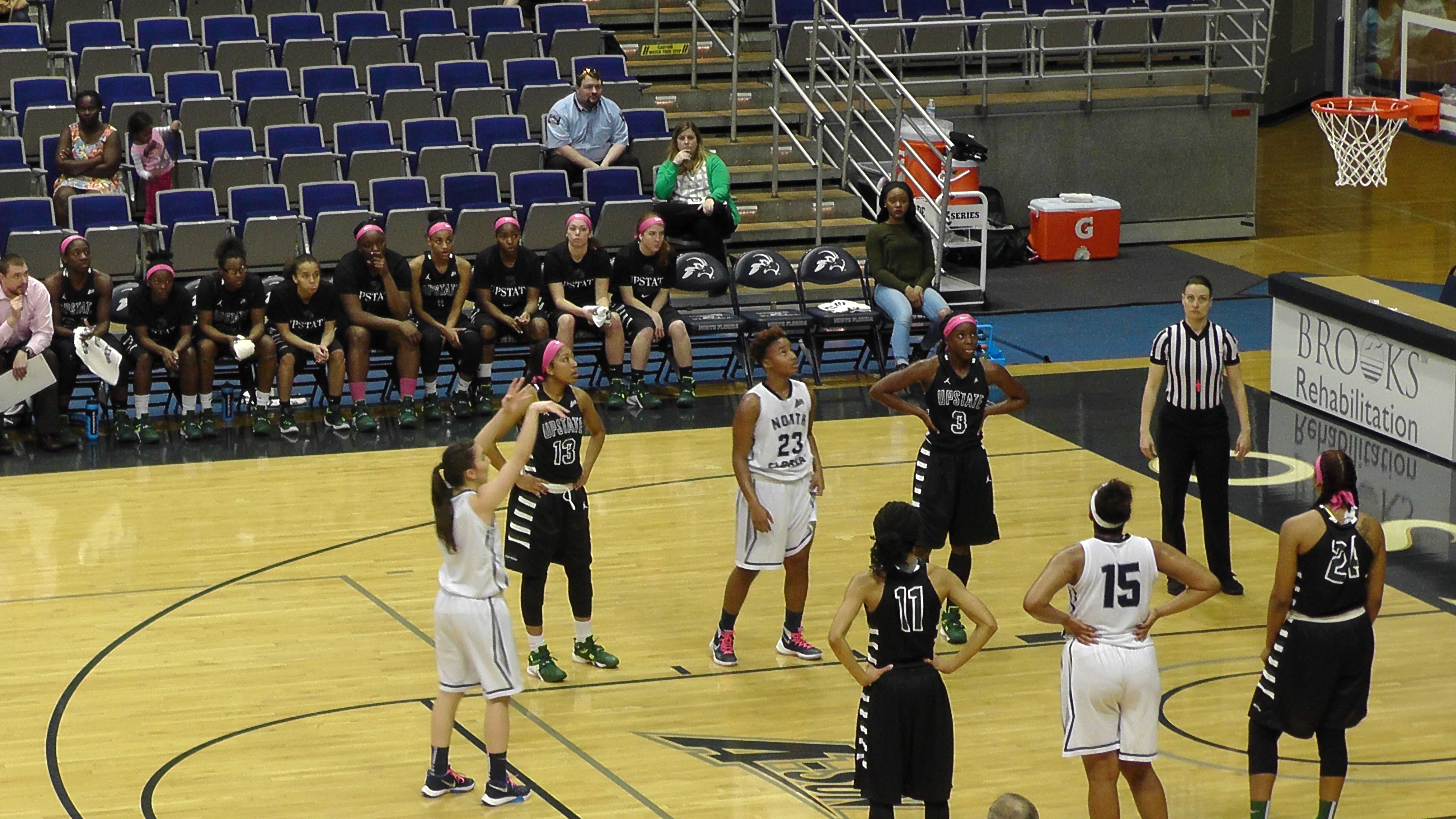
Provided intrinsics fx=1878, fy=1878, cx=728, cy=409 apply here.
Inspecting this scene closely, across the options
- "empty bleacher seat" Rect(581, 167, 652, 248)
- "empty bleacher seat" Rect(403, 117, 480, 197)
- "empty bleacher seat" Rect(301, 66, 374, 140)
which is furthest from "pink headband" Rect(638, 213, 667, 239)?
"empty bleacher seat" Rect(301, 66, 374, 140)

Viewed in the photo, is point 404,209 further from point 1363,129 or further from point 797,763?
point 1363,129

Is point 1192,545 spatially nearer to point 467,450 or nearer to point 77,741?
point 467,450

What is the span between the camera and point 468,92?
58.1 feet

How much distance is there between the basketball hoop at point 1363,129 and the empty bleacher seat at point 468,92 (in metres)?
8.00

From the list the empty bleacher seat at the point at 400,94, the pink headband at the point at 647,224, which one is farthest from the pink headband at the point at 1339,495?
the empty bleacher seat at the point at 400,94

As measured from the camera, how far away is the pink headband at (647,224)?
14.8 m

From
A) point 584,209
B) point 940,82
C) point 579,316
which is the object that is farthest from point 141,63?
point 940,82

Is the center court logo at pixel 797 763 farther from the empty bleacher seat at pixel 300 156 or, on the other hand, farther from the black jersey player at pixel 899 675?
the empty bleacher seat at pixel 300 156

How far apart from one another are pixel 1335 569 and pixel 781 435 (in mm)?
3021

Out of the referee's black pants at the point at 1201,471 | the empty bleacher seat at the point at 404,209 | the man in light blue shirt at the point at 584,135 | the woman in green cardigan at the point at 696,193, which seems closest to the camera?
A: the referee's black pants at the point at 1201,471

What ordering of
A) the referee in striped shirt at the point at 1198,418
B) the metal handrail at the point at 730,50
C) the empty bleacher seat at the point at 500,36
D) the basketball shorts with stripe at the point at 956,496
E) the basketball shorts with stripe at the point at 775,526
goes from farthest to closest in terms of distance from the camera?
the metal handrail at the point at 730,50 < the empty bleacher seat at the point at 500,36 < the referee in striped shirt at the point at 1198,418 < the basketball shorts with stripe at the point at 956,496 < the basketball shorts with stripe at the point at 775,526

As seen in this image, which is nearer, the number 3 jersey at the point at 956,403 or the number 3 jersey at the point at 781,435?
the number 3 jersey at the point at 781,435

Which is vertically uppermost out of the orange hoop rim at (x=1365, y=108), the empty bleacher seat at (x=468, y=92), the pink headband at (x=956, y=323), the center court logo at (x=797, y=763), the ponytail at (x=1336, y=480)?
the empty bleacher seat at (x=468, y=92)

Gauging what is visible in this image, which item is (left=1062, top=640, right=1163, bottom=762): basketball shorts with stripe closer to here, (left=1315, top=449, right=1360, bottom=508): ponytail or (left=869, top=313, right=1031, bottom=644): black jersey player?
(left=1315, top=449, right=1360, bottom=508): ponytail
